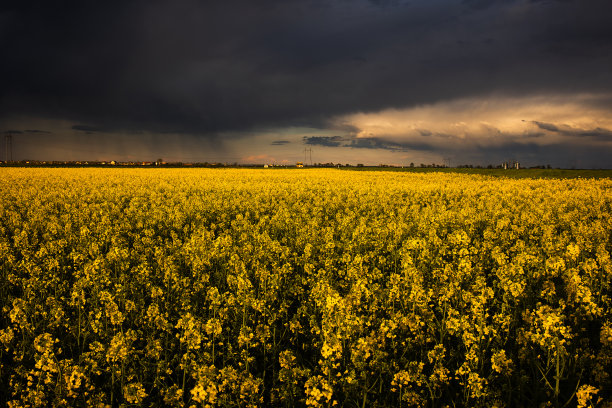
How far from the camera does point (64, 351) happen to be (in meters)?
4.89

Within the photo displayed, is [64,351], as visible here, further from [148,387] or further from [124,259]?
[124,259]

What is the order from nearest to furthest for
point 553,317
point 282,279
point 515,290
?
1. point 553,317
2. point 515,290
3. point 282,279

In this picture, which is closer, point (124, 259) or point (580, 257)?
point (124, 259)

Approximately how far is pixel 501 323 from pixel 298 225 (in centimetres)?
758

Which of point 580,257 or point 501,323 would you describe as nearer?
point 501,323

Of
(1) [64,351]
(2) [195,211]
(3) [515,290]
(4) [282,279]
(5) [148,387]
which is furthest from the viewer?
(2) [195,211]

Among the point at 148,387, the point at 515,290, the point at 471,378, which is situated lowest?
the point at 148,387

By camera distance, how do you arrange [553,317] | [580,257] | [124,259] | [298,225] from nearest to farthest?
[553,317]
[124,259]
[580,257]
[298,225]

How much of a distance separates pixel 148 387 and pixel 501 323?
17.3 feet

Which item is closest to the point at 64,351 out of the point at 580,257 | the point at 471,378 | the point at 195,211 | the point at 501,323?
the point at 471,378

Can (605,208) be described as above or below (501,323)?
above

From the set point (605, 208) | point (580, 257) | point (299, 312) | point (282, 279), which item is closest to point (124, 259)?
point (282, 279)

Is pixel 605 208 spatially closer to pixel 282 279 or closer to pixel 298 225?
pixel 298 225

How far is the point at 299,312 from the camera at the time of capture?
5371mm
